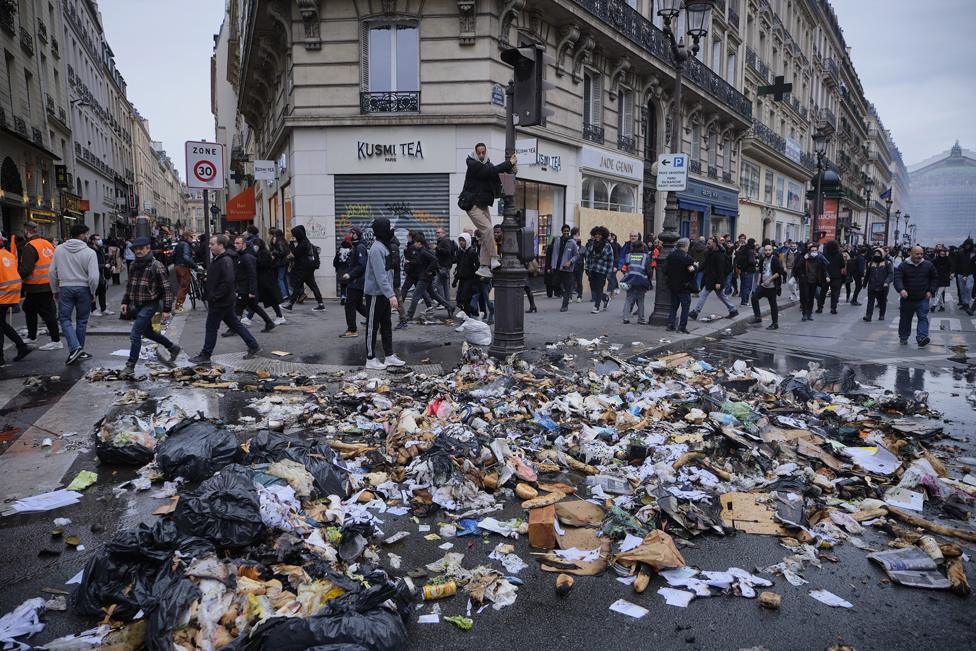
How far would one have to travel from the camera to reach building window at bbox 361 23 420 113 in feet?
54.3

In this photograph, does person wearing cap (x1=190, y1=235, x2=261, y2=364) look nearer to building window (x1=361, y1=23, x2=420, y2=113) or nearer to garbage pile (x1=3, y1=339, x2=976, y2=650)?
garbage pile (x1=3, y1=339, x2=976, y2=650)

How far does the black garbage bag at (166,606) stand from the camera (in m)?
2.53

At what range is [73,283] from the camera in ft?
27.8

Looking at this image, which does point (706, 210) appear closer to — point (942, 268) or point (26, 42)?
point (942, 268)

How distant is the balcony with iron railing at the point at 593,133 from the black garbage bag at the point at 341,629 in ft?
63.2

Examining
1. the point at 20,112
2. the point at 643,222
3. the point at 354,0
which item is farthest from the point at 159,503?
the point at 20,112

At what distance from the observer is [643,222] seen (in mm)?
24562

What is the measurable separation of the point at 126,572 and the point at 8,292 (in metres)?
7.33

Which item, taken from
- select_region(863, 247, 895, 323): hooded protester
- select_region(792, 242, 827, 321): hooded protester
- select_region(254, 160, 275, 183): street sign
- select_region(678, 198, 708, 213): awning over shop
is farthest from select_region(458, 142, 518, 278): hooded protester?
select_region(678, 198, 708, 213): awning over shop

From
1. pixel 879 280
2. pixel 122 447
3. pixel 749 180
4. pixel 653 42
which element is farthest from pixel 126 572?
pixel 749 180

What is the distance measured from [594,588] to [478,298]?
917 cm

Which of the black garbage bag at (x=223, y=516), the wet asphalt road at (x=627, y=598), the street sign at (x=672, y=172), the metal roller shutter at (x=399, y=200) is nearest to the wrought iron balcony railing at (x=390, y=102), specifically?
the metal roller shutter at (x=399, y=200)

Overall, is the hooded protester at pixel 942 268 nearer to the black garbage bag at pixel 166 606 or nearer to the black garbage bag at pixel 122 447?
the black garbage bag at pixel 122 447

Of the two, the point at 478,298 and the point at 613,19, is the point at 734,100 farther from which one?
the point at 478,298
